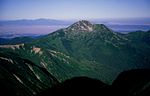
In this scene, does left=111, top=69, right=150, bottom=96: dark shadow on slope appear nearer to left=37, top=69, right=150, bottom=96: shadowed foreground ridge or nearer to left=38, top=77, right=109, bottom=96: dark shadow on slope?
left=37, top=69, right=150, bottom=96: shadowed foreground ridge

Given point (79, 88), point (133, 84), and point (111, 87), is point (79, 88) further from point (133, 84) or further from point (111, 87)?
point (133, 84)

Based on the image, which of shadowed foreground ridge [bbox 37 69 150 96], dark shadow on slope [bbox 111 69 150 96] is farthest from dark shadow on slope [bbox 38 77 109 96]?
dark shadow on slope [bbox 111 69 150 96]

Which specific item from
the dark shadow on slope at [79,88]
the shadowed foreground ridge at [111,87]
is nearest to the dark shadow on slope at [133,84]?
the shadowed foreground ridge at [111,87]

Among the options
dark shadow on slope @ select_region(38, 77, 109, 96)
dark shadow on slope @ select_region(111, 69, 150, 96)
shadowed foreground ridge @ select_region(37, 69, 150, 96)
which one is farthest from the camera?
dark shadow on slope @ select_region(38, 77, 109, 96)

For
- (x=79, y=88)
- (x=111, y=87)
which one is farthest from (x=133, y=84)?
(x=79, y=88)

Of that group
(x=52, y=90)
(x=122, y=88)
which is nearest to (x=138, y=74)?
(x=122, y=88)

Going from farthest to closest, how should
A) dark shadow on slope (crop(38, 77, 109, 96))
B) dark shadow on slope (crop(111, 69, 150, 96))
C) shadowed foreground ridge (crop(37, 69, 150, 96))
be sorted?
dark shadow on slope (crop(38, 77, 109, 96)) < shadowed foreground ridge (crop(37, 69, 150, 96)) < dark shadow on slope (crop(111, 69, 150, 96))

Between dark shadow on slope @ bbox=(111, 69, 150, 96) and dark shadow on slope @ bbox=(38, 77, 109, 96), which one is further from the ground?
dark shadow on slope @ bbox=(111, 69, 150, 96)

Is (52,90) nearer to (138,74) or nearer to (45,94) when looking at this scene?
(45,94)

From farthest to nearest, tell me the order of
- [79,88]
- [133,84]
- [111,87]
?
[79,88] < [133,84] < [111,87]
